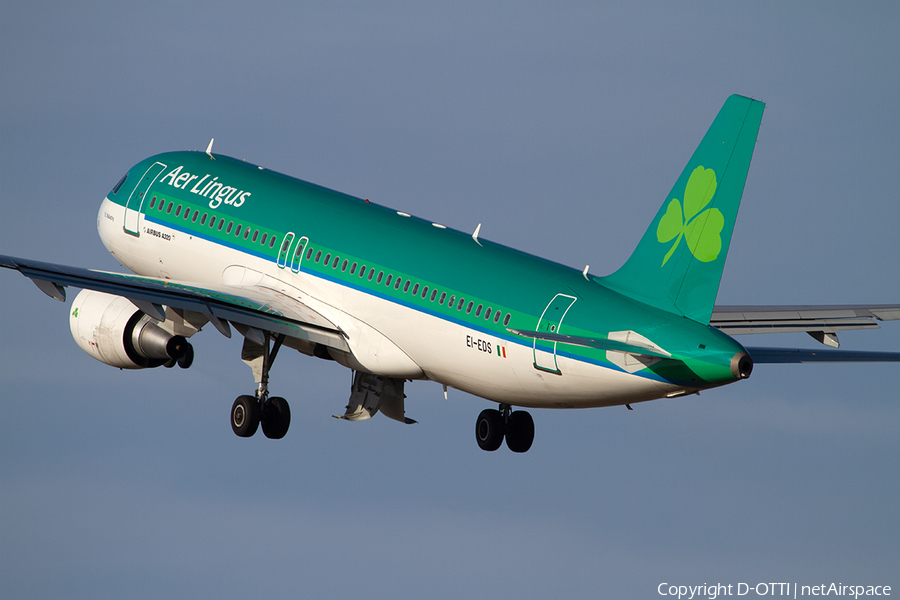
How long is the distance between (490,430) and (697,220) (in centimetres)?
1202

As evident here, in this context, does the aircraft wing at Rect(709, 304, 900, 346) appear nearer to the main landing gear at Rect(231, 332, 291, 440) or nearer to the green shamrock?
the green shamrock

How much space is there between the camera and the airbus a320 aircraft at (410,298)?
39000 mm

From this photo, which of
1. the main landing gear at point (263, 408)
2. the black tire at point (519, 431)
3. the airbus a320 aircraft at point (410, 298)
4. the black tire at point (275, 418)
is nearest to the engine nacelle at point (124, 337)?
the airbus a320 aircraft at point (410, 298)

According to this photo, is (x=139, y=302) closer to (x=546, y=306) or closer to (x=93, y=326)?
(x=93, y=326)

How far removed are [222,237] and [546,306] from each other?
1204cm

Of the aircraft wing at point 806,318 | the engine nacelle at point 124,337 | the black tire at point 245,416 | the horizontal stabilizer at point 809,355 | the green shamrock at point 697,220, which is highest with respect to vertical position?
the aircraft wing at point 806,318

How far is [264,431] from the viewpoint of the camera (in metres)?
48.4

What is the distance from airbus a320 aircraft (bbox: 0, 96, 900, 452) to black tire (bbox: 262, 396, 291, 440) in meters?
0.04

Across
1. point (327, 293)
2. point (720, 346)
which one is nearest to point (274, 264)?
point (327, 293)

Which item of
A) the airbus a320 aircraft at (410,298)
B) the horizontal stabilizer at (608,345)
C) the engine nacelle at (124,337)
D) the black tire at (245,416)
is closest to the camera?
the horizontal stabilizer at (608,345)

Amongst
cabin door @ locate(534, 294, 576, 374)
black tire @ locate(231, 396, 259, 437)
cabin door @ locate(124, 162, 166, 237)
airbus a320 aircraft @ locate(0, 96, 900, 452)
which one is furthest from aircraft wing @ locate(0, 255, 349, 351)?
cabin door @ locate(534, 294, 576, 374)

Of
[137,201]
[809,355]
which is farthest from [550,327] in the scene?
[137,201]

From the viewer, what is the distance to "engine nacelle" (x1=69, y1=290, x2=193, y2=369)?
48.4m

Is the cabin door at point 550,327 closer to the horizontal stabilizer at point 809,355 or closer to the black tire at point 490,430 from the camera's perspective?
the horizontal stabilizer at point 809,355
